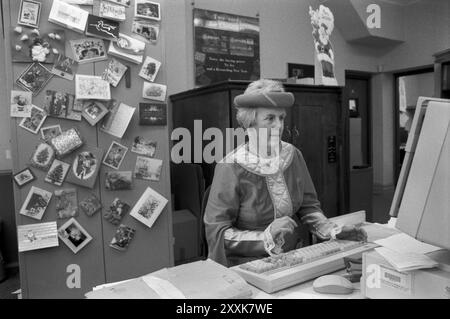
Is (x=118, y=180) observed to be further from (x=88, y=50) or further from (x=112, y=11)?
(x=112, y=11)

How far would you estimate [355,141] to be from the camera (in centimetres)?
388

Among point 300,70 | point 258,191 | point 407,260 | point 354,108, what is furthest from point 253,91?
point 354,108

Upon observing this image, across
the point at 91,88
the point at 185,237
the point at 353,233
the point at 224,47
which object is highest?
the point at 224,47

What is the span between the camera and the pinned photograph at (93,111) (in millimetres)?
2031

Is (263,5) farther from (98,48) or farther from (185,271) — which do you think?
(185,271)

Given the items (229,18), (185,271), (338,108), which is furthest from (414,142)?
(229,18)

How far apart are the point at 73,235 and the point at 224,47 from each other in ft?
7.20

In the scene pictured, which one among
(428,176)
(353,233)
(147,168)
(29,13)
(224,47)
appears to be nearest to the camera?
(428,176)

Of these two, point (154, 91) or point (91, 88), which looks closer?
point (91, 88)

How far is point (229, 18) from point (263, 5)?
1.69 feet

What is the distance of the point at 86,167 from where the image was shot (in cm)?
205

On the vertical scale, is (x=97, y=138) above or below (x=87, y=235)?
above

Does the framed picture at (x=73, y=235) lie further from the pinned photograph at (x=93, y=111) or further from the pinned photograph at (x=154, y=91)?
the pinned photograph at (x=154, y=91)

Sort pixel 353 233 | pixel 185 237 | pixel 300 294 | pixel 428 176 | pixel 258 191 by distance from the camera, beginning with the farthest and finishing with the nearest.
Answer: pixel 185 237 < pixel 258 191 < pixel 353 233 < pixel 300 294 < pixel 428 176
